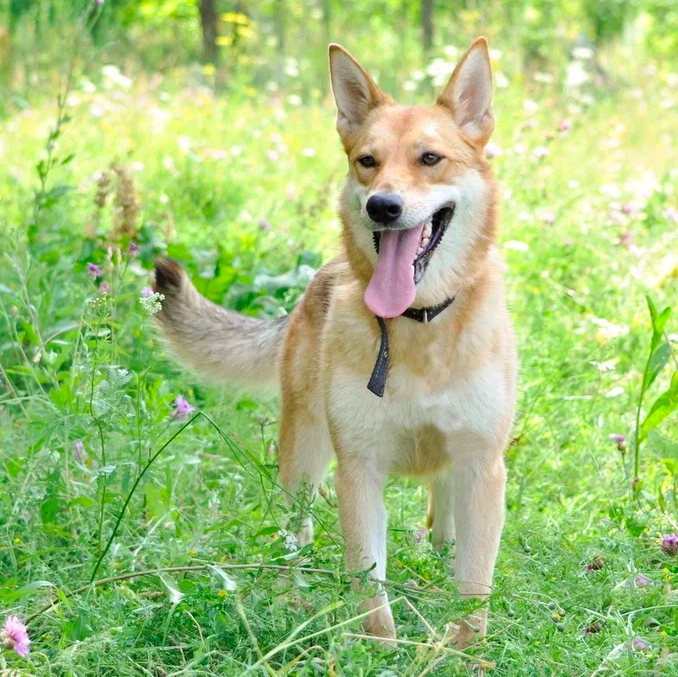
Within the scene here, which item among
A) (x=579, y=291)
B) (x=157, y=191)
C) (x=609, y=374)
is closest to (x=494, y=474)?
(x=609, y=374)

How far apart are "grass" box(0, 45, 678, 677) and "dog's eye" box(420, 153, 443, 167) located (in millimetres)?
1039

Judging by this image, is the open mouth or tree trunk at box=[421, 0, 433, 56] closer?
the open mouth

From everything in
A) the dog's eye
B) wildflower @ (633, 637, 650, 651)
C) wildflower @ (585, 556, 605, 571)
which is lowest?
wildflower @ (585, 556, 605, 571)

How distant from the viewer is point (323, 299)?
3848mm

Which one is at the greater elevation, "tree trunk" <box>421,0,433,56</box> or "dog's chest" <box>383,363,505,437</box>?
"tree trunk" <box>421,0,433,56</box>

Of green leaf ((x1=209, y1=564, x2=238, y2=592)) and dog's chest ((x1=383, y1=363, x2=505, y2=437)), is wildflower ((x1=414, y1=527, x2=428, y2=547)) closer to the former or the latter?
dog's chest ((x1=383, y1=363, x2=505, y2=437))

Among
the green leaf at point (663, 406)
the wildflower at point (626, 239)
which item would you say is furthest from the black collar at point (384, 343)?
Result: the wildflower at point (626, 239)

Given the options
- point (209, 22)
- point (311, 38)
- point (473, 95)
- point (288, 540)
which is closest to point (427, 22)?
point (311, 38)

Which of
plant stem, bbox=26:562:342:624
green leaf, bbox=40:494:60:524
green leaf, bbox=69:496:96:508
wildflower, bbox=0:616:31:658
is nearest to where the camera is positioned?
wildflower, bbox=0:616:31:658

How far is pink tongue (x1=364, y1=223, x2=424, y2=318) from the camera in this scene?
3285mm

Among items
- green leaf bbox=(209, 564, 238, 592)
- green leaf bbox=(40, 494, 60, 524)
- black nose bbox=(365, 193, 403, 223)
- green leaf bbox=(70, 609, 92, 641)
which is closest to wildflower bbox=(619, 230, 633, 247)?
black nose bbox=(365, 193, 403, 223)

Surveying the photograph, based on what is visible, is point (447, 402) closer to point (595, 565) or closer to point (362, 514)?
point (362, 514)

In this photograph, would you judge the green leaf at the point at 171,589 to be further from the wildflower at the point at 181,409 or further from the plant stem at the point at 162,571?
the wildflower at the point at 181,409

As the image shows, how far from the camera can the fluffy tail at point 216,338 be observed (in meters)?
4.17
